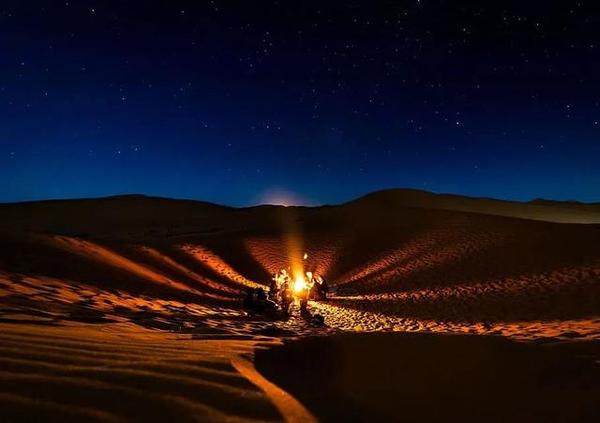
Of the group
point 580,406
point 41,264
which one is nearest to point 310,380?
point 580,406

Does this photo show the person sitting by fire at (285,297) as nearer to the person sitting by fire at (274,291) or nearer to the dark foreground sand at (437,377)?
the person sitting by fire at (274,291)

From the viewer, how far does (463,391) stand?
419cm

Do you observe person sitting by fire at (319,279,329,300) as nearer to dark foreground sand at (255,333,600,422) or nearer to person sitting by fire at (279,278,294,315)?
person sitting by fire at (279,278,294,315)

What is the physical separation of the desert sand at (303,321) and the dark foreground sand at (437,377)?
0.09 ft

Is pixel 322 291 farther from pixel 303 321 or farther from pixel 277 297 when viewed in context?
pixel 303 321

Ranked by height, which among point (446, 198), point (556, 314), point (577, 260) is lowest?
point (556, 314)

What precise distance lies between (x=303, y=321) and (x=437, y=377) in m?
7.23

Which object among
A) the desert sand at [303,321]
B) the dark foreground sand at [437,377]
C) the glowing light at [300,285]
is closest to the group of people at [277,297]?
the glowing light at [300,285]

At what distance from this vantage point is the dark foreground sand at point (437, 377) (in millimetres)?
3561

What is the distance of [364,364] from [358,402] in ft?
4.41

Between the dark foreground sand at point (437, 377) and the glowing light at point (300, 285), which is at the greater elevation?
the glowing light at point (300, 285)

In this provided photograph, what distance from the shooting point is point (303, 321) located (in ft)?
38.2

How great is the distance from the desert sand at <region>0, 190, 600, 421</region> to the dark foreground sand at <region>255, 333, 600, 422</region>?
0.09 ft

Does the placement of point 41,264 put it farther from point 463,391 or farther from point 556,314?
point 556,314
